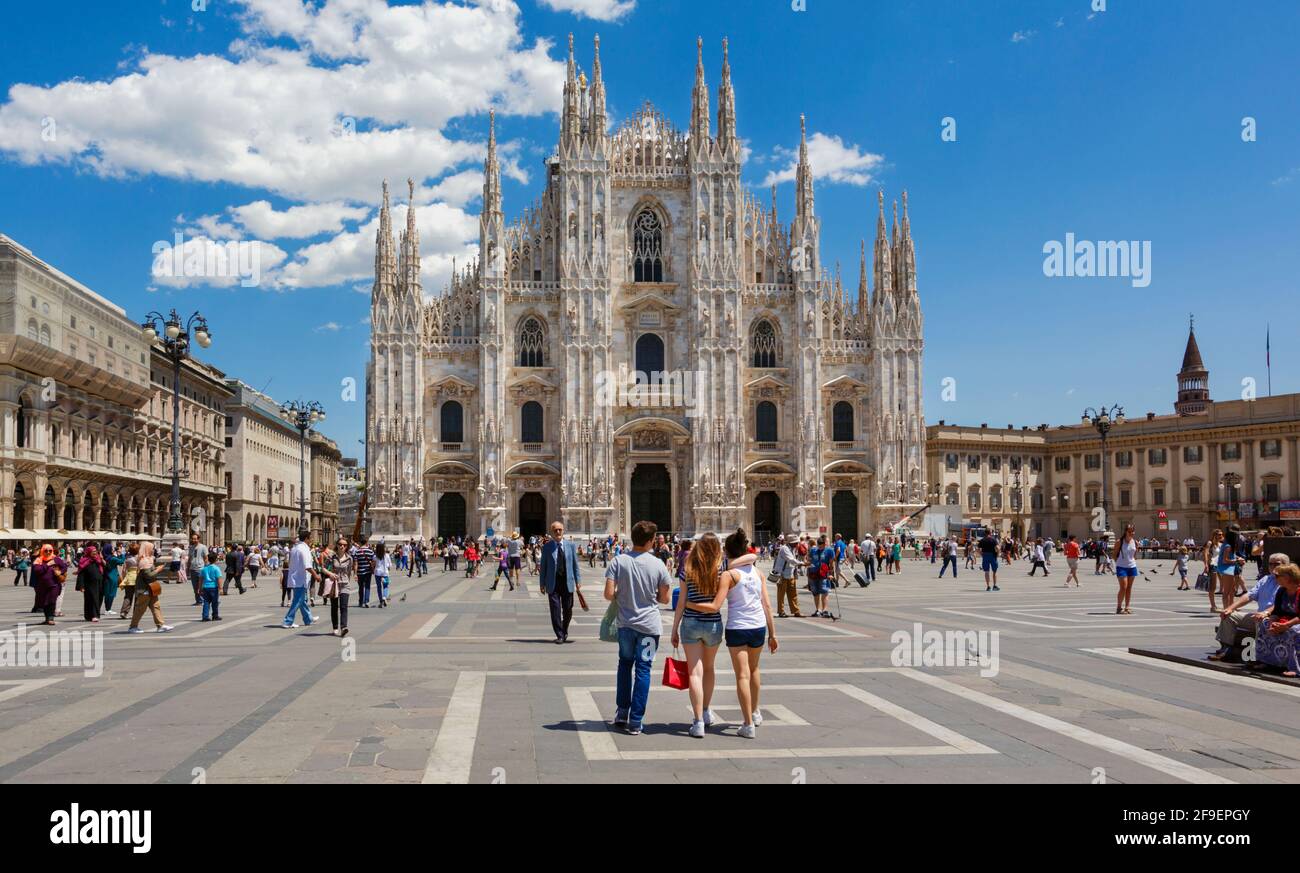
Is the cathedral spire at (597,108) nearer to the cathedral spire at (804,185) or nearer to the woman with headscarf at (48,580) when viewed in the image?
the cathedral spire at (804,185)

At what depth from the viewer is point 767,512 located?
57469 mm

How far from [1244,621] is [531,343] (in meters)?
46.3

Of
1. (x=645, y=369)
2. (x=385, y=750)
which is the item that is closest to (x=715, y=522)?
(x=645, y=369)

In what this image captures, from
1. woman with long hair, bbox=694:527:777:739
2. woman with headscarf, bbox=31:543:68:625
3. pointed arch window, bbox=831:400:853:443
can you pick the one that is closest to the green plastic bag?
woman with long hair, bbox=694:527:777:739

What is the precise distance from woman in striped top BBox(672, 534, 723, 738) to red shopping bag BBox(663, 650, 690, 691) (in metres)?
0.07

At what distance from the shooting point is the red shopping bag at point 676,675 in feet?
27.1

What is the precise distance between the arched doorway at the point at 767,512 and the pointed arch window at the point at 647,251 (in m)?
12.5

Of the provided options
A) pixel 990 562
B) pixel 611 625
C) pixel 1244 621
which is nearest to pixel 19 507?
pixel 990 562

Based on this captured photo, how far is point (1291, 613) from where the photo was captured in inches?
441

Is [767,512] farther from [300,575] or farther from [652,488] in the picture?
[300,575]

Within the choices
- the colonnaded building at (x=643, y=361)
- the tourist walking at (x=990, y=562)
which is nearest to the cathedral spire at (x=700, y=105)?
the colonnaded building at (x=643, y=361)

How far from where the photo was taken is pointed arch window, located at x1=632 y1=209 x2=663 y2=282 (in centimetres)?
5697

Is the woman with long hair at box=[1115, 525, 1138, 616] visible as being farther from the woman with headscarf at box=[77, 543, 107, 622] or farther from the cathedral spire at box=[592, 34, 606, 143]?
the cathedral spire at box=[592, 34, 606, 143]
